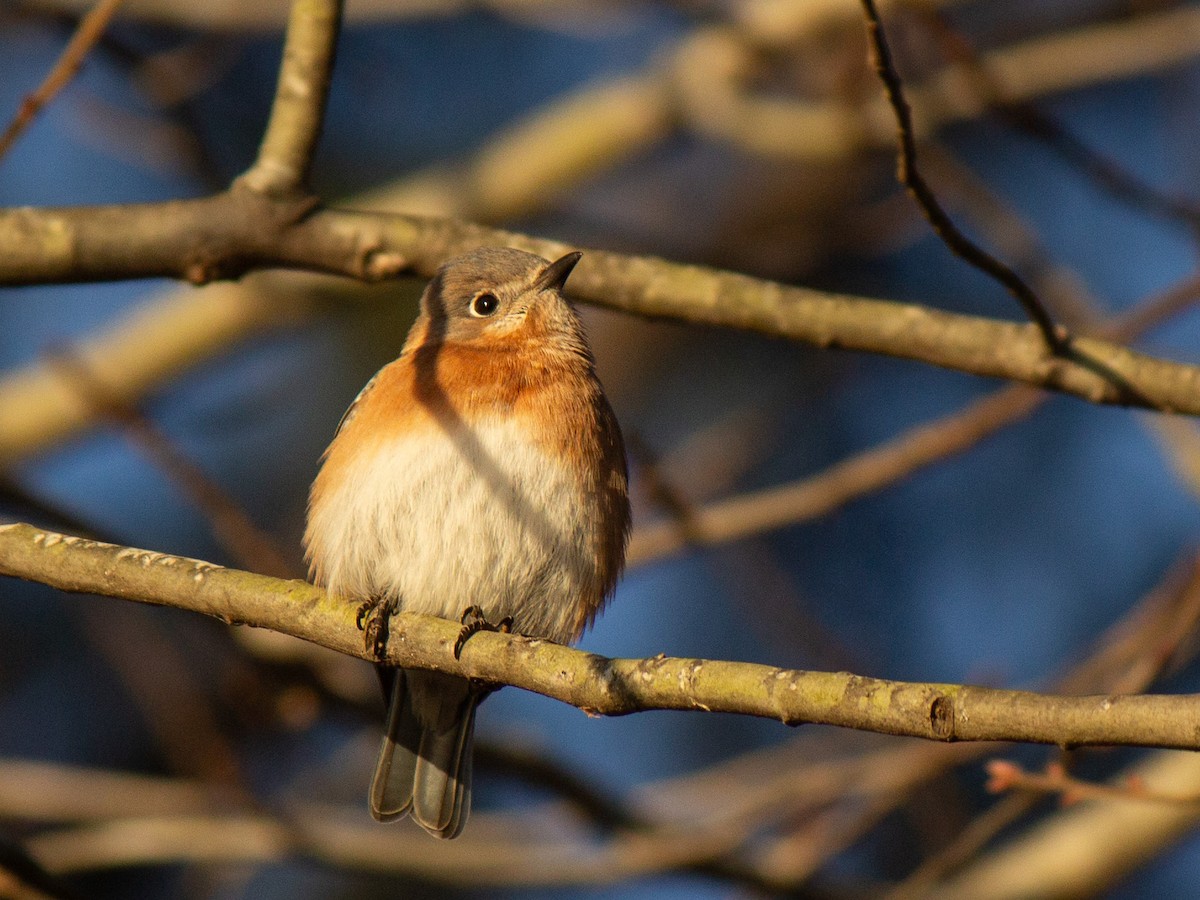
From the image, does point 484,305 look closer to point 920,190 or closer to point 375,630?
point 375,630

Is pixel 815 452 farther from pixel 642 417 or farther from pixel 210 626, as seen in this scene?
pixel 210 626

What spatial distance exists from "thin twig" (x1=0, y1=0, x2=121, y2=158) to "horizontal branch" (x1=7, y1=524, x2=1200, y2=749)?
1.38 meters

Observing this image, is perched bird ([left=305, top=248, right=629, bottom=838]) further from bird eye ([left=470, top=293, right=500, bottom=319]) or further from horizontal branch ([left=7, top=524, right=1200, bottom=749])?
horizontal branch ([left=7, top=524, right=1200, bottom=749])

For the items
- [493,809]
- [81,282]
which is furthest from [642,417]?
[81,282]

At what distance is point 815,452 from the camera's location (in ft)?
42.4

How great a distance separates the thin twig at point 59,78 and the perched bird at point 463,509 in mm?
1380

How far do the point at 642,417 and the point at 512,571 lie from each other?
8.56 metres

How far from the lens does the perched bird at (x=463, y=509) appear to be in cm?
508

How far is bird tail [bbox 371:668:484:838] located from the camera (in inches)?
216

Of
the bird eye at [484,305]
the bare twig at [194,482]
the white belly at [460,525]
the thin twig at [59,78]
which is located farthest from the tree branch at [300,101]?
the bird eye at [484,305]

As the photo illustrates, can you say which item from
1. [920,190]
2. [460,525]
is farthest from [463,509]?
[920,190]

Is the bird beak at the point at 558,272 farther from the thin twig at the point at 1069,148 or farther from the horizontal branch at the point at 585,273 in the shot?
the thin twig at the point at 1069,148

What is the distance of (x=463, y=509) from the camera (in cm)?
506

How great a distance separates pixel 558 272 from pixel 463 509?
955mm
